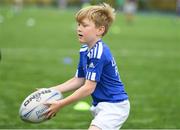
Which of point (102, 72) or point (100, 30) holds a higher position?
point (100, 30)

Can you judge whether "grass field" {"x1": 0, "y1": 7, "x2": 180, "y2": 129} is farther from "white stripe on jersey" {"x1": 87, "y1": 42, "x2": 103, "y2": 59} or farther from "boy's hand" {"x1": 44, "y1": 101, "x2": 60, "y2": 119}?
"white stripe on jersey" {"x1": 87, "y1": 42, "x2": 103, "y2": 59}

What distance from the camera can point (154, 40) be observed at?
23.2 m

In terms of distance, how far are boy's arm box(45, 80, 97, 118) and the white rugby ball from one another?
11 centimetres

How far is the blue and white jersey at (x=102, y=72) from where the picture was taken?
5387 millimetres

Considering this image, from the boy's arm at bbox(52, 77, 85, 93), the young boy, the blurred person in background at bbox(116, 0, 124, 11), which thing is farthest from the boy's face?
the blurred person in background at bbox(116, 0, 124, 11)

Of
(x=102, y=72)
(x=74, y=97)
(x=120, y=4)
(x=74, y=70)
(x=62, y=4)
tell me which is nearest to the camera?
(x=74, y=97)

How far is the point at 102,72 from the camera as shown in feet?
18.1

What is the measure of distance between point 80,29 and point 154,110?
13.6ft

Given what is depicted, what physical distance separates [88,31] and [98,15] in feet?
0.57

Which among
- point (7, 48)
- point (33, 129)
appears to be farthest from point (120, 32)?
point (33, 129)

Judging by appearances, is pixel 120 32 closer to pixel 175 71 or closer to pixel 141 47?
pixel 141 47

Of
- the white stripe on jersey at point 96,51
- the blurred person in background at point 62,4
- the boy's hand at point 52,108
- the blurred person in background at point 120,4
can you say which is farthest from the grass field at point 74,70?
the blurred person in background at point 62,4

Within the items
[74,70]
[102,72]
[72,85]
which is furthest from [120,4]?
[102,72]

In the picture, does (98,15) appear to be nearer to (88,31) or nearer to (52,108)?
(88,31)
